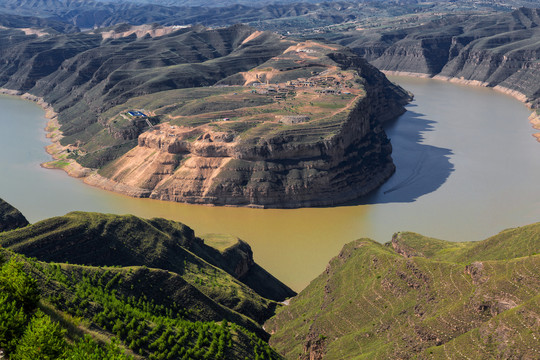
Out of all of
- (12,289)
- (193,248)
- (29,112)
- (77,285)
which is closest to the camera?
(12,289)

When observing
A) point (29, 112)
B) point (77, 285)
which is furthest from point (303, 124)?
point (29, 112)

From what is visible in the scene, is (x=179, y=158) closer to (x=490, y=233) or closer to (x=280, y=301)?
(x=280, y=301)

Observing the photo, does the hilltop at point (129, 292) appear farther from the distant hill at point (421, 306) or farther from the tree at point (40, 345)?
the distant hill at point (421, 306)

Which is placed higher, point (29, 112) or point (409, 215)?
point (409, 215)

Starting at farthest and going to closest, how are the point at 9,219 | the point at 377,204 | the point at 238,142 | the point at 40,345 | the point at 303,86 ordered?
the point at 303,86 → the point at 238,142 → the point at 377,204 → the point at 9,219 → the point at 40,345

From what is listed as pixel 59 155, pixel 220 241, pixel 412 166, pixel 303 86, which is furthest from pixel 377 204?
pixel 59 155

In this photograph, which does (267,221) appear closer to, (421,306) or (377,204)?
(377,204)

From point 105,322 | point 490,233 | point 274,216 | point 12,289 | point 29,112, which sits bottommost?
point 29,112
